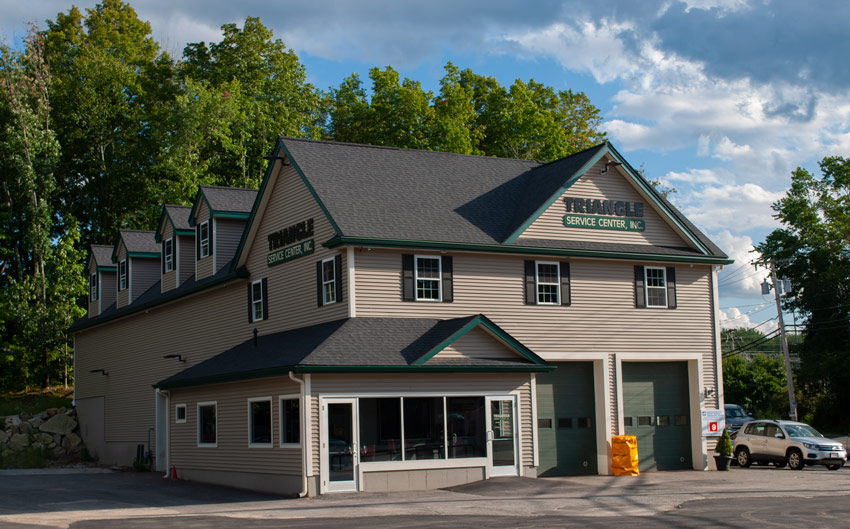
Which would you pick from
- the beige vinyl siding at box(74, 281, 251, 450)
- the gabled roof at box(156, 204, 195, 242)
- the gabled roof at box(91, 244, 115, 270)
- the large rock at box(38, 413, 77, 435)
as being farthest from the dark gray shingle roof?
the large rock at box(38, 413, 77, 435)

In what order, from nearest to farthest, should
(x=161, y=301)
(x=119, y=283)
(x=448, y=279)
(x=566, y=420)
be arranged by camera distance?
(x=448, y=279) < (x=566, y=420) < (x=161, y=301) < (x=119, y=283)

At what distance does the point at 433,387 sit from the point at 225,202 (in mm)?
12126

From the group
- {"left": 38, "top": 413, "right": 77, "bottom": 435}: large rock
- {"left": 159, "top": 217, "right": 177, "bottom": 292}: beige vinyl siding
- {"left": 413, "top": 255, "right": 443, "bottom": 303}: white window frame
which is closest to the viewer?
{"left": 413, "top": 255, "right": 443, "bottom": 303}: white window frame

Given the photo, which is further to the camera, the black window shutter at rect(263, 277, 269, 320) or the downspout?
the black window shutter at rect(263, 277, 269, 320)

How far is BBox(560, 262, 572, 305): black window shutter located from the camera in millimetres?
28656

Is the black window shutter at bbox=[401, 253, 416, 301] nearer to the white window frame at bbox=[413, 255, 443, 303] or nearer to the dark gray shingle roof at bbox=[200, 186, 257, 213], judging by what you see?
the white window frame at bbox=[413, 255, 443, 303]

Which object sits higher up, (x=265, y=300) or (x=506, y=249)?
(x=506, y=249)

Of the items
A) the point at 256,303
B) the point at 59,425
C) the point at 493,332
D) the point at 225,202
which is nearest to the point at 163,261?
the point at 225,202

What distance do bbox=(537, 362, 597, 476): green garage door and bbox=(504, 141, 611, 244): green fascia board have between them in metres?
4.06

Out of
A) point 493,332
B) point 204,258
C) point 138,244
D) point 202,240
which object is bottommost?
point 493,332

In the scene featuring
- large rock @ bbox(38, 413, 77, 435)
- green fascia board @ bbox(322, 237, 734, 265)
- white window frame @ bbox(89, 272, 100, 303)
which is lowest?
large rock @ bbox(38, 413, 77, 435)

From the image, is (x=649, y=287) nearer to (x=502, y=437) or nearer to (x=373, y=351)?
(x=502, y=437)

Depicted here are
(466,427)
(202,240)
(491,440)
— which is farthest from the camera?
(202,240)

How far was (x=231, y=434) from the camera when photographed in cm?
2753
